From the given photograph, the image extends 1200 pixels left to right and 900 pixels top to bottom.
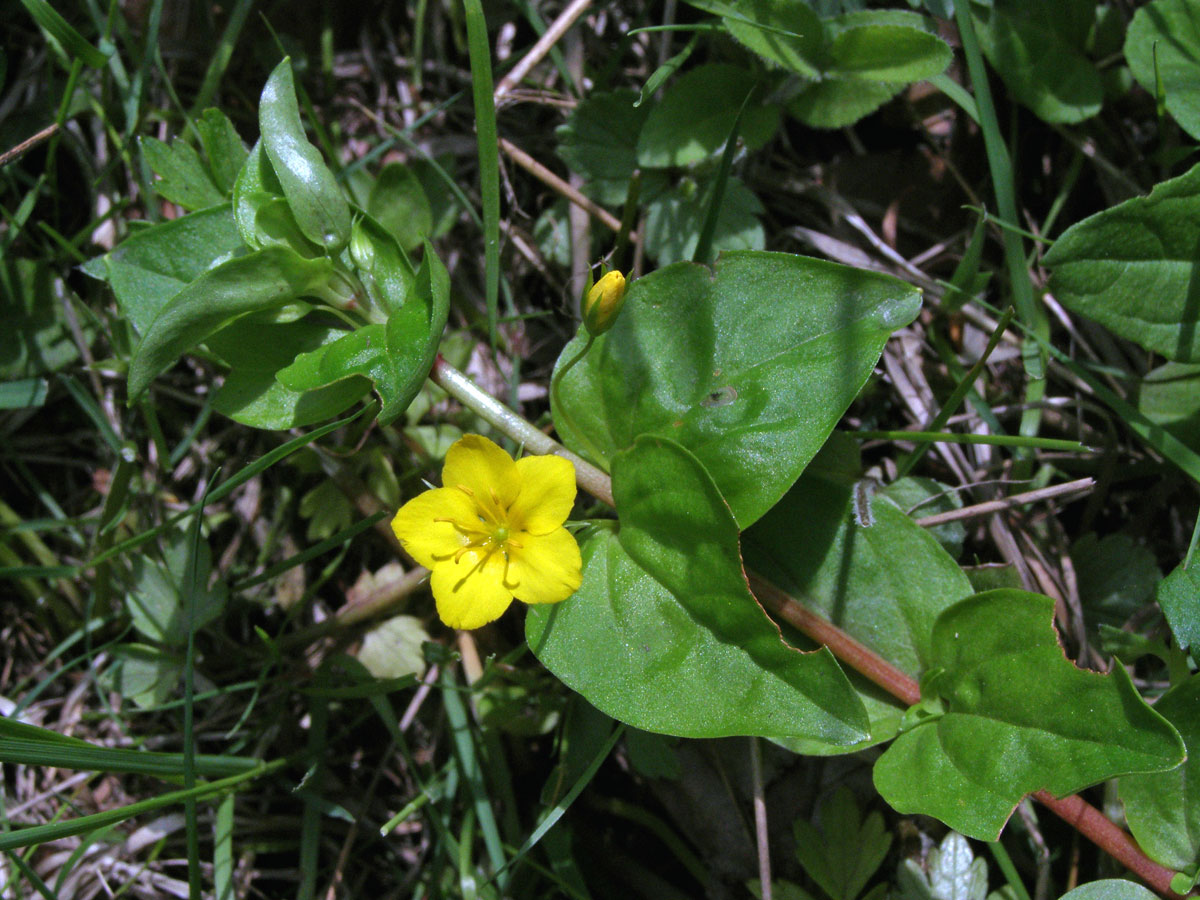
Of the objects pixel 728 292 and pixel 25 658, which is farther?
pixel 25 658

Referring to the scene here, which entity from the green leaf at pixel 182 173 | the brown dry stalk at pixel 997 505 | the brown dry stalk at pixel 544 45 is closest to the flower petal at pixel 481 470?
the green leaf at pixel 182 173

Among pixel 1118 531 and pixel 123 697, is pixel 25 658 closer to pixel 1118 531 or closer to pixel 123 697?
pixel 123 697

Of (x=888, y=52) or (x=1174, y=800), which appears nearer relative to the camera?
(x=1174, y=800)

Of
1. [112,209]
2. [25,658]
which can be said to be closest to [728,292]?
[112,209]

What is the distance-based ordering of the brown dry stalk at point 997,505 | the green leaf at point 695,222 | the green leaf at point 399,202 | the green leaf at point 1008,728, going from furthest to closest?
the green leaf at point 399,202
the green leaf at point 695,222
the brown dry stalk at point 997,505
the green leaf at point 1008,728

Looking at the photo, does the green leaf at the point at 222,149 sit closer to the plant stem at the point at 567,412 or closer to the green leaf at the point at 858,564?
the plant stem at the point at 567,412

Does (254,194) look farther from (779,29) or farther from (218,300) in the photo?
(779,29)

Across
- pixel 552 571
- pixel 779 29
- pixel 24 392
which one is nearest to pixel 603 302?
pixel 552 571
